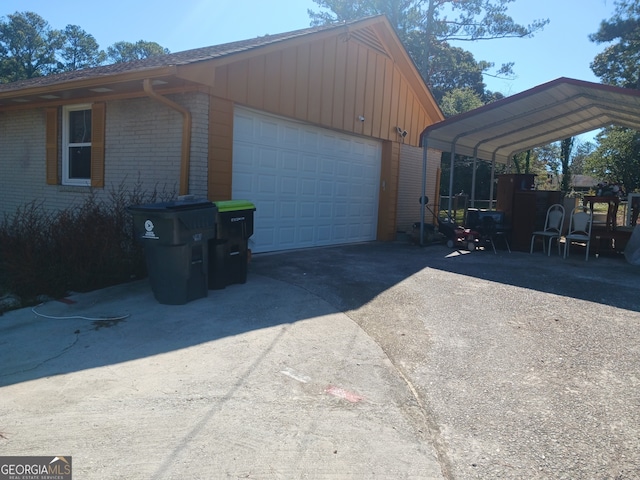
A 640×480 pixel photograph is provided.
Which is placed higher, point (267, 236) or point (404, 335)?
point (267, 236)

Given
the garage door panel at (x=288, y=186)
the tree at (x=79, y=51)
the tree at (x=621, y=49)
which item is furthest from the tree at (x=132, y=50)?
the garage door panel at (x=288, y=186)

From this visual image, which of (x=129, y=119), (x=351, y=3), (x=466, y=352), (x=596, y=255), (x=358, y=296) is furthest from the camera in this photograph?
(x=351, y=3)

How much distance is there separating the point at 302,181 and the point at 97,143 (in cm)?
409

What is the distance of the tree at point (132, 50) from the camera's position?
47.0 meters

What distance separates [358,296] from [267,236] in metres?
3.43

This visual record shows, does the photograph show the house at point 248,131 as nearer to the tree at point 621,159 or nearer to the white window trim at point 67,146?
the white window trim at point 67,146

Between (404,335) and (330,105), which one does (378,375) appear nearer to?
(404,335)

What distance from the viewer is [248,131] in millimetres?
8508

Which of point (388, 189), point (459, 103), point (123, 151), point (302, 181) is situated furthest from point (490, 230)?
point (459, 103)

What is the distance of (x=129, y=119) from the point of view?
8.27 m

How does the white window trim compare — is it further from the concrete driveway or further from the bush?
the concrete driveway

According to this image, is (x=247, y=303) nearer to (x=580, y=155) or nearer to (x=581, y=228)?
(x=581, y=228)

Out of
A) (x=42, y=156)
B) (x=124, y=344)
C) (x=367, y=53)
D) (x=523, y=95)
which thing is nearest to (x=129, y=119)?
(x=42, y=156)

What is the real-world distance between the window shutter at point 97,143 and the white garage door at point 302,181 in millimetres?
2650
